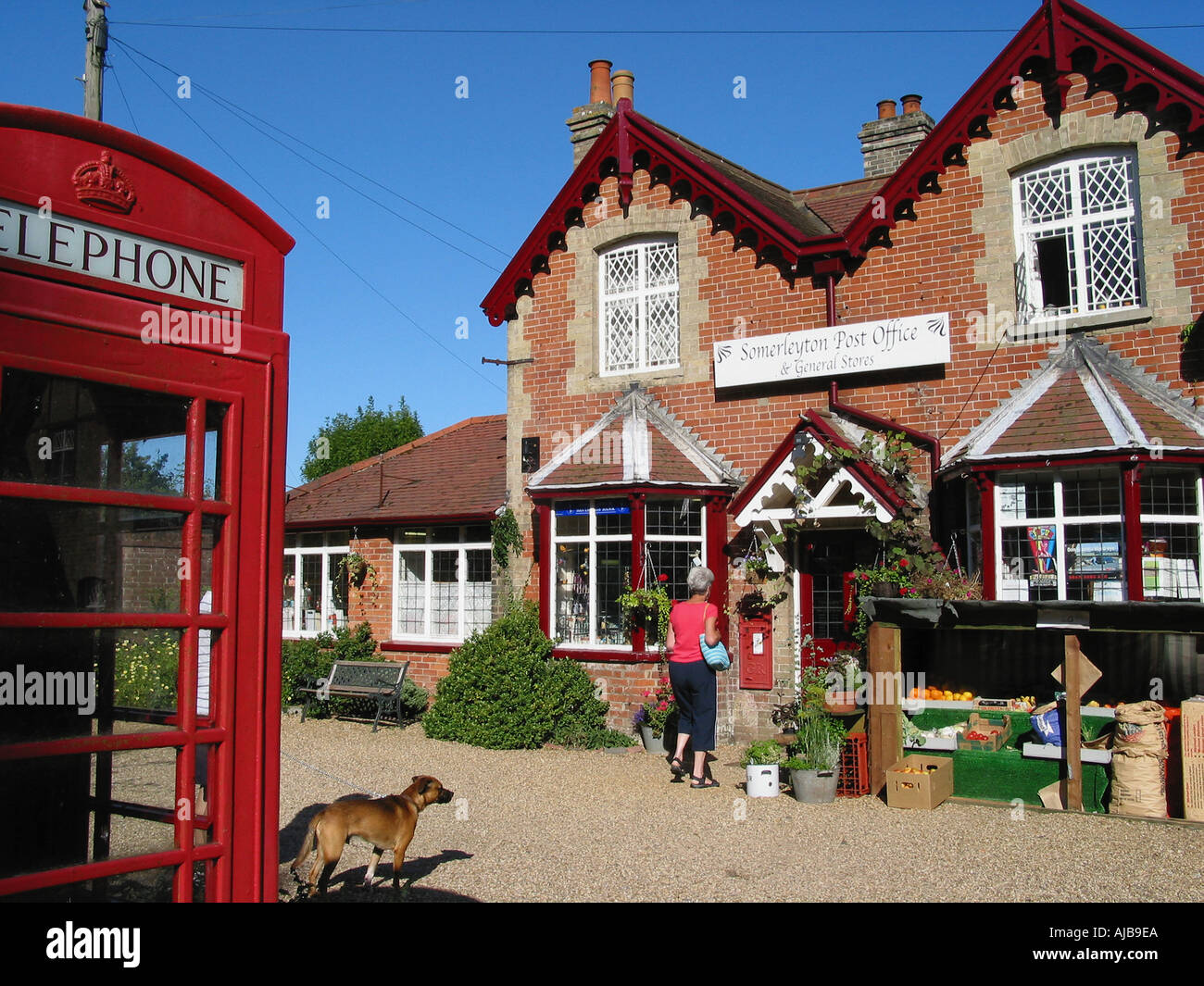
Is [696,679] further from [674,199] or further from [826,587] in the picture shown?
[674,199]

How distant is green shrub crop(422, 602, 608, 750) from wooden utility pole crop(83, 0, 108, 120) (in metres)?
7.47

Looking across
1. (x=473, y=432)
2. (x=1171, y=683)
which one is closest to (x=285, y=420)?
(x=1171, y=683)

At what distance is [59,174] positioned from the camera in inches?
133

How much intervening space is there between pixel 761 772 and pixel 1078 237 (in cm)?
687

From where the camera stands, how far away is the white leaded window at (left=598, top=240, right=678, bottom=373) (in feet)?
46.3

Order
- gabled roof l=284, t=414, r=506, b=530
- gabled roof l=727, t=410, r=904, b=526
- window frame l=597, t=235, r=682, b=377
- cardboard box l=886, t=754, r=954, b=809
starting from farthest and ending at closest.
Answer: gabled roof l=284, t=414, r=506, b=530, window frame l=597, t=235, r=682, b=377, gabled roof l=727, t=410, r=904, b=526, cardboard box l=886, t=754, r=954, b=809

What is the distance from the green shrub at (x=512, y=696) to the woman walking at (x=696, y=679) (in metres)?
2.74

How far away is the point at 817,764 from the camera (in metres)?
9.35

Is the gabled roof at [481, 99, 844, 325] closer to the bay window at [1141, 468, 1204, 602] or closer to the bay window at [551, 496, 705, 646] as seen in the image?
the bay window at [551, 496, 705, 646]

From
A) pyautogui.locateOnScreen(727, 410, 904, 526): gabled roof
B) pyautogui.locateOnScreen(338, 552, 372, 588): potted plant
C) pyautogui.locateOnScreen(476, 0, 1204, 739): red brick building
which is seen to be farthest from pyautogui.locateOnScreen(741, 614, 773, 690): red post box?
pyautogui.locateOnScreen(338, 552, 372, 588): potted plant

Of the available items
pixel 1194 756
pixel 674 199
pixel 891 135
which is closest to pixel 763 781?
pixel 1194 756

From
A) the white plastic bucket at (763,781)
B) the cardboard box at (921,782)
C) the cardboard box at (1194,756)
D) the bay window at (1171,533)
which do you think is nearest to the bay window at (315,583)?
the white plastic bucket at (763,781)

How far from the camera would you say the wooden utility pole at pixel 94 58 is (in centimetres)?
945

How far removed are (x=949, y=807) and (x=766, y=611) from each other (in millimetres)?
4112
